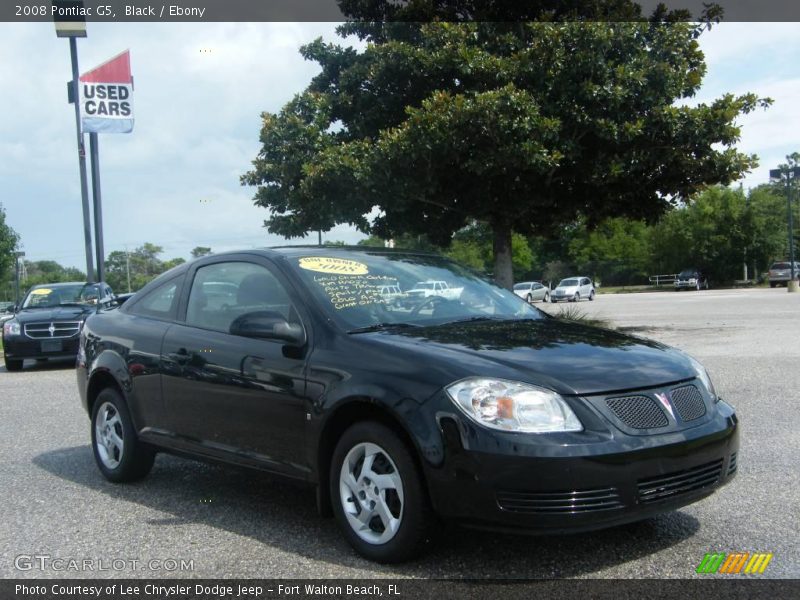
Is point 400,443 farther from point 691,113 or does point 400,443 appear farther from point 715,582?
point 691,113

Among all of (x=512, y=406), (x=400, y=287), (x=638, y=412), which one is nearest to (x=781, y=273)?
(x=400, y=287)

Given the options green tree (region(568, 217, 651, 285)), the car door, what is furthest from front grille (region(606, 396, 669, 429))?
green tree (region(568, 217, 651, 285))

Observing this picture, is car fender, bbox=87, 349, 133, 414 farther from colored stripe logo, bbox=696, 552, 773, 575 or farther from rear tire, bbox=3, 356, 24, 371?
rear tire, bbox=3, 356, 24, 371

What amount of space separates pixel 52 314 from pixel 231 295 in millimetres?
10159

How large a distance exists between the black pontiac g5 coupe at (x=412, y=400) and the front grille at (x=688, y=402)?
1 centimetres

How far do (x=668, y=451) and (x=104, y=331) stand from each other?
4101 mm

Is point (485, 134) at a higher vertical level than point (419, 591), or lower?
higher

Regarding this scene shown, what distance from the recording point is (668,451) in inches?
141

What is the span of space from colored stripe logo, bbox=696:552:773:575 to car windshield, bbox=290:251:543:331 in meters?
1.81

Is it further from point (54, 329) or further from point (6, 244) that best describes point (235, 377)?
point (6, 244)

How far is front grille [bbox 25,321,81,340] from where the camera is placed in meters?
13.6

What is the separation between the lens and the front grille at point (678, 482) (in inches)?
139

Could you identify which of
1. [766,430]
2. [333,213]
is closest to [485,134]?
[333,213]

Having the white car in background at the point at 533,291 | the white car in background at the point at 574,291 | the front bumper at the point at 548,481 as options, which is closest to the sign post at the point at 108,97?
the front bumper at the point at 548,481
